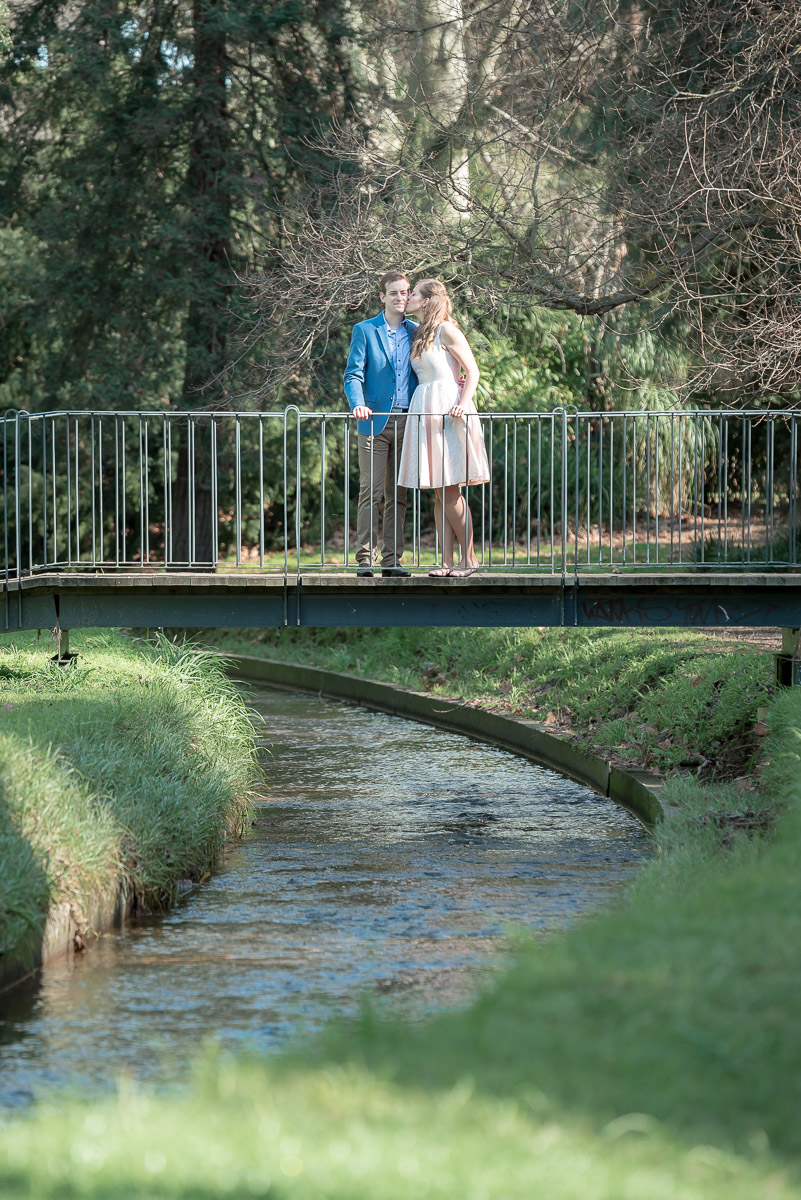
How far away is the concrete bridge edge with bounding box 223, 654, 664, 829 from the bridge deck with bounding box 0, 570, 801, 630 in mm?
1223

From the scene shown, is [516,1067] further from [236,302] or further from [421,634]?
[236,302]

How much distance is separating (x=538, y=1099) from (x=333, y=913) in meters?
3.79

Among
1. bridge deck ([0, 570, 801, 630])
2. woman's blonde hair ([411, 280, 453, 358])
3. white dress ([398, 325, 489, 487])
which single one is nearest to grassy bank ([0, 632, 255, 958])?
bridge deck ([0, 570, 801, 630])

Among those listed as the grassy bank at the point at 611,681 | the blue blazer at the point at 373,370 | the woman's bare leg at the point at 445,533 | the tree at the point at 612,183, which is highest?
the tree at the point at 612,183

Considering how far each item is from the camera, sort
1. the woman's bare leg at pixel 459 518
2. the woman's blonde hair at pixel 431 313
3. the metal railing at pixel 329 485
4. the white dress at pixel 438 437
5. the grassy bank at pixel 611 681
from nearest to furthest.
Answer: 1. the woman's blonde hair at pixel 431 313
2. the white dress at pixel 438 437
3. the woman's bare leg at pixel 459 518
4. the grassy bank at pixel 611 681
5. the metal railing at pixel 329 485

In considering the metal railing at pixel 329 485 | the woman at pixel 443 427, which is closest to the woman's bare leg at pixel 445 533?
the woman at pixel 443 427

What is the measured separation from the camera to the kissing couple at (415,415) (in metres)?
10.3

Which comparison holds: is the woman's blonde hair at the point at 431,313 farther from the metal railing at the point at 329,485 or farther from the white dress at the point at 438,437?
the metal railing at the point at 329,485

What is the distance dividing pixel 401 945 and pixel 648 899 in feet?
3.98

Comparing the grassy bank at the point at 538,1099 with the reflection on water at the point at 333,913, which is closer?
the grassy bank at the point at 538,1099

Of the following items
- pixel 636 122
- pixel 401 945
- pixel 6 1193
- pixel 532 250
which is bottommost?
pixel 401 945

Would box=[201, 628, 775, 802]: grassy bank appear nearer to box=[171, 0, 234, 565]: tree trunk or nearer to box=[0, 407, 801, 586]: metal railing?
box=[0, 407, 801, 586]: metal railing

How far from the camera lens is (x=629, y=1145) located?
3.56 meters

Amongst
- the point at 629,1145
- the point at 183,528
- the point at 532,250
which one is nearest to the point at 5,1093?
the point at 629,1145
